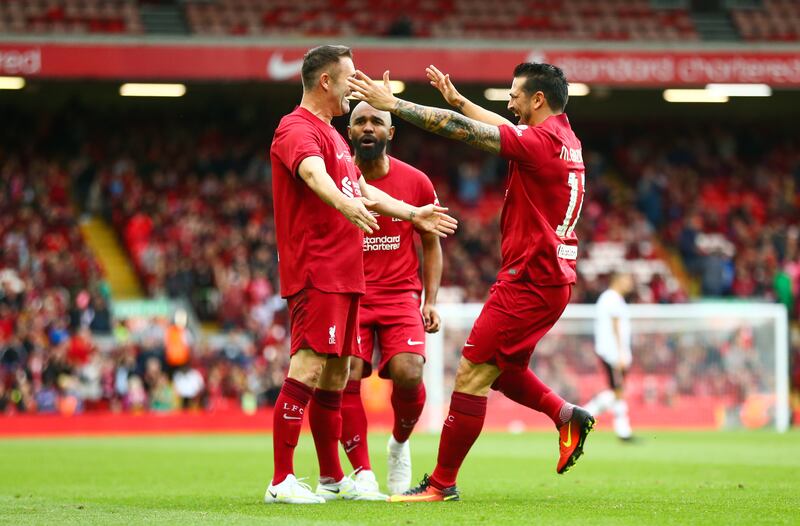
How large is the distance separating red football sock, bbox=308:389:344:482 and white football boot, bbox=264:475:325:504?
0.56 metres

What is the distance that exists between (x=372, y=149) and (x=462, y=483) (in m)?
2.63

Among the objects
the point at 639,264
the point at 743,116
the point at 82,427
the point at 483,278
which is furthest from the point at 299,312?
the point at 743,116

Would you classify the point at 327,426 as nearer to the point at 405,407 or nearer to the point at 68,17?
the point at 405,407

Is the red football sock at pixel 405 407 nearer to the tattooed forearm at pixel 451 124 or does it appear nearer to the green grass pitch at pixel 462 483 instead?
the green grass pitch at pixel 462 483

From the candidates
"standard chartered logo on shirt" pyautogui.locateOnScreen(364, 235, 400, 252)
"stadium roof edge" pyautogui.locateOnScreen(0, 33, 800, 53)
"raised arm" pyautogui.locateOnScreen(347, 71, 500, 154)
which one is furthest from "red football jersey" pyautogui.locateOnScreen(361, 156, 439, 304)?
"stadium roof edge" pyautogui.locateOnScreen(0, 33, 800, 53)

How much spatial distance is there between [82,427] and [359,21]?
11721 millimetres

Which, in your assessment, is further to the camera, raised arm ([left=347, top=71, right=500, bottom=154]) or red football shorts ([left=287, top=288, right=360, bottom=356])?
red football shorts ([left=287, top=288, right=360, bottom=356])

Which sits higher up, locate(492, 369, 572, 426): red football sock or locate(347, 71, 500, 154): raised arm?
locate(347, 71, 500, 154): raised arm

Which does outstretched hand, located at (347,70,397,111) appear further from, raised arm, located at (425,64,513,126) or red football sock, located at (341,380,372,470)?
red football sock, located at (341,380,372,470)

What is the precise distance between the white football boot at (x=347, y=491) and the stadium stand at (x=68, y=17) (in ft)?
65.9

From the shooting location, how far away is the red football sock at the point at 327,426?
7820 mm

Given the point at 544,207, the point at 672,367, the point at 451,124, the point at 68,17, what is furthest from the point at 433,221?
the point at 68,17

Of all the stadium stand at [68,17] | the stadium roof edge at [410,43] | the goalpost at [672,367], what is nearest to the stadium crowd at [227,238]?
the goalpost at [672,367]

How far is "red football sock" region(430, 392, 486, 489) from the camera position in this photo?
758 centimetres
